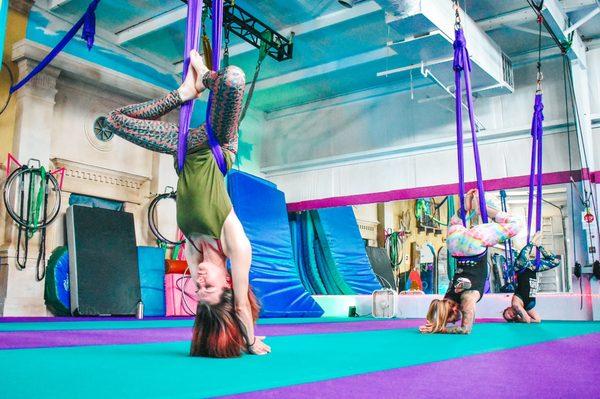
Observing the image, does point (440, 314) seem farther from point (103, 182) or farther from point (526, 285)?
point (103, 182)

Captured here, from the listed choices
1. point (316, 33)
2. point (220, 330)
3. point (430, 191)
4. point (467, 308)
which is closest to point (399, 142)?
point (430, 191)

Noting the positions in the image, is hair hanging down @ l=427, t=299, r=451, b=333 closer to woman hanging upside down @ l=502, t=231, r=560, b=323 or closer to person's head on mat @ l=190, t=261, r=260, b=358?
woman hanging upside down @ l=502, t=231, r=560, b=323

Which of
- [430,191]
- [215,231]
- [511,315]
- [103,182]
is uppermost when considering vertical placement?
[103,182]

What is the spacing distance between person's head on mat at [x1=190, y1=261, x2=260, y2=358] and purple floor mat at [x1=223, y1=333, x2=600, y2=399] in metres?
0.61

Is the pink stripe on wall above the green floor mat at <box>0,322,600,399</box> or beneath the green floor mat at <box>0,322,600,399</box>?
above

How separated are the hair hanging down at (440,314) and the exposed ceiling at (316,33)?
375 centimetres

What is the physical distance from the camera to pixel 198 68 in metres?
2.26

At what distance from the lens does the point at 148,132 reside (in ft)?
7.48

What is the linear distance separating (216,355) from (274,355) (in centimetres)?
26

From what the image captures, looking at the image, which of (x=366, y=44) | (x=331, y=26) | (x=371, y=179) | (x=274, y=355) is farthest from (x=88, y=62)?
(x=274, y=355)

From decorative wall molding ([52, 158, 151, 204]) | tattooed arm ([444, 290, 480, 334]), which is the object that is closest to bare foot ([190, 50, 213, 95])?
tattooed arm ([444, 290, 480, 334])

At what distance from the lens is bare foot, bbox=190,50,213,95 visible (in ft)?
7.37

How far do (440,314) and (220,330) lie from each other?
211 cm

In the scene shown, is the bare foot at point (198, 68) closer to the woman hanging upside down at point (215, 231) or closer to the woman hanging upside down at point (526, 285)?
the woman hanging upside down at point (215, 231)
